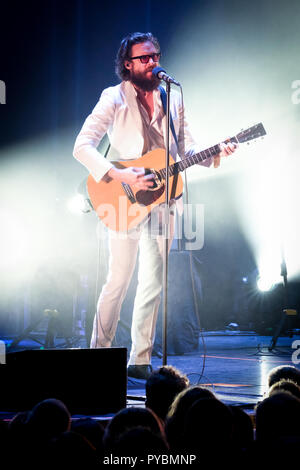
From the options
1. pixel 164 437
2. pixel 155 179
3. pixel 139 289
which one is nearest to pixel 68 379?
pixel 164 437

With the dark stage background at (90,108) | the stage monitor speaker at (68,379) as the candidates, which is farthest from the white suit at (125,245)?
the dark stage background at (90,108)

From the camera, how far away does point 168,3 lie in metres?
4.93

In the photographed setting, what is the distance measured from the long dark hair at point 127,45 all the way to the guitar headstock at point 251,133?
3.02 feet

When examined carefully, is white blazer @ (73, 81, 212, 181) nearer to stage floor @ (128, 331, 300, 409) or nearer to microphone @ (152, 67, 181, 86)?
microphone @ (152, 67, 181, 86)

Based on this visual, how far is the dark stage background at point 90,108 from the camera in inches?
189

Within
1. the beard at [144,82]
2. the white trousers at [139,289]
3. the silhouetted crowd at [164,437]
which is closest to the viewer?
the silhouetted crowd at [164,437]

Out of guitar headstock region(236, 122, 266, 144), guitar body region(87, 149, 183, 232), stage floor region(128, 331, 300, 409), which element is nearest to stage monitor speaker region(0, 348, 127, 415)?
stage floor region(128, 331, 300, 409)

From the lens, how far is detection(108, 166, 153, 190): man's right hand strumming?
280 centimetres

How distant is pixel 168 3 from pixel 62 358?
4.50 meters

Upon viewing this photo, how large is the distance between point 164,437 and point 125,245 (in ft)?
6.06

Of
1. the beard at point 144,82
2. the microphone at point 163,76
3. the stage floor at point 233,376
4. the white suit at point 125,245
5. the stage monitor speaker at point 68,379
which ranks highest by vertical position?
the beard at point 144,82

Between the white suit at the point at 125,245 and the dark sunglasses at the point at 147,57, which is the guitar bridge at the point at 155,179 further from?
the dark sunglasses at the point at 147,57

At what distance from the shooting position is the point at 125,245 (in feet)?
9.64

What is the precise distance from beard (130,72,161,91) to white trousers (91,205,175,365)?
36.2 inches
